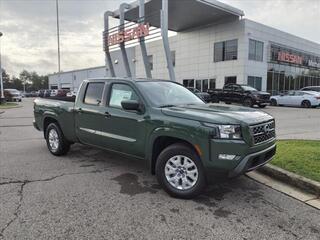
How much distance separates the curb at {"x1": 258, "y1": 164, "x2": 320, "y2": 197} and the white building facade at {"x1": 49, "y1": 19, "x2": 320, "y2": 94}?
25.0 meters

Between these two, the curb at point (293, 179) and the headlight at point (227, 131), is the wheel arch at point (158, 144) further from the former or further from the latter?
the curb at point (293, 179)

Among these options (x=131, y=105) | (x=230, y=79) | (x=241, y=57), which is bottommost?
(x=131, y=105)

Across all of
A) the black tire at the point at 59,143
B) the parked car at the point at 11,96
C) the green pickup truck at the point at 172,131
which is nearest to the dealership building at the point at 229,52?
the parked car at the point at 11,96

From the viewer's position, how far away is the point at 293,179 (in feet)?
16.2

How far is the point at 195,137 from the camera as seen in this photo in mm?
4152

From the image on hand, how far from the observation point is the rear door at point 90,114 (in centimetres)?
573

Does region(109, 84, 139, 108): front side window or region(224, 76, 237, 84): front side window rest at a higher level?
region(224, 76, 237, 84): front side window

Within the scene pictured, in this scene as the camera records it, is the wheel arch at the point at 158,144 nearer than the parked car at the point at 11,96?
Yes

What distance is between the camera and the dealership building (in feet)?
95.3

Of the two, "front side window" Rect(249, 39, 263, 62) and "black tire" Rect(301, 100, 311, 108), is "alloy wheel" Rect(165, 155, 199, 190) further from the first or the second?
"front side window" Rect(249, 39, 263, 62)

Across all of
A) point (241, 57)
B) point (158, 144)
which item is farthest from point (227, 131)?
point (241, 57)

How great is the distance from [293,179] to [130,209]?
9.09 feet

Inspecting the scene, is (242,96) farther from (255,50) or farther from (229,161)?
(229,161)

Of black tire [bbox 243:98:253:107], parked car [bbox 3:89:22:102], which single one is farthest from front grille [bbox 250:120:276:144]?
parked car [bbox 3:89:22:102]
